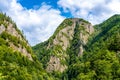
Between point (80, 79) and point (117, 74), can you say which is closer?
point (117, 74)

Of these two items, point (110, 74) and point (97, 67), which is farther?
point (97, 67)

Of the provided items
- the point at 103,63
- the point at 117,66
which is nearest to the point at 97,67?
the point at 103,63

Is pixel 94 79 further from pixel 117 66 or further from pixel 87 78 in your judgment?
pixel 117 66

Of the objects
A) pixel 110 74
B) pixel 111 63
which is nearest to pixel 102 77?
pixel 110 74

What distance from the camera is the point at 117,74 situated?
582 feet

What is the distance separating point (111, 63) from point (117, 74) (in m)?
19.6

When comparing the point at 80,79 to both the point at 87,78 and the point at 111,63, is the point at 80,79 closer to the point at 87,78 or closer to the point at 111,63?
the point at 87,78

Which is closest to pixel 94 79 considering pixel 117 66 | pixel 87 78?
pixel 87 78

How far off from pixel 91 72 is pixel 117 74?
A: 21.0 metres

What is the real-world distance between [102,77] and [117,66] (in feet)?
42.2

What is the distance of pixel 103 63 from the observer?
198 m

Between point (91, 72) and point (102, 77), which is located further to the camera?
point (91, 72)

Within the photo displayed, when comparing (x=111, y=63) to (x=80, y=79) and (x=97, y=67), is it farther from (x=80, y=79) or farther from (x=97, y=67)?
(x=80, y=79)

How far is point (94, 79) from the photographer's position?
7210 inches
